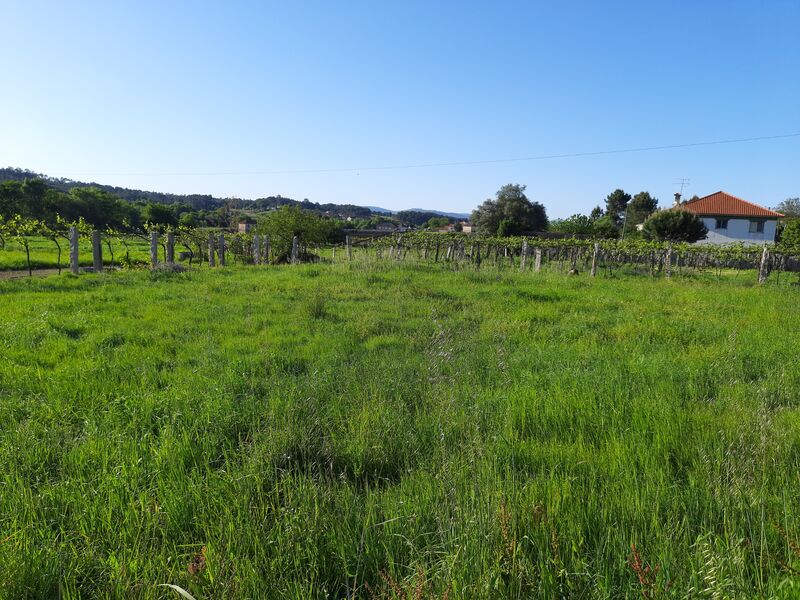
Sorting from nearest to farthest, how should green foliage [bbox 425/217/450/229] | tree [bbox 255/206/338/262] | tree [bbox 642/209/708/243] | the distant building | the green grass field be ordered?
the green grass field → tree [bbox 255/206/338/262] → tree [bbox 642/209/708/243] → the distant building → green foliage [bbox 425/217/450/229]

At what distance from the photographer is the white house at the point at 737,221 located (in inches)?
1804

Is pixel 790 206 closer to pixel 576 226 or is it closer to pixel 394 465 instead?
pixel 576 226

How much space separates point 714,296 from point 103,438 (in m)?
13.4

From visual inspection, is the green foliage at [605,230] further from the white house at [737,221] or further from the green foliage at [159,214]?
the green foliage at [159,214]

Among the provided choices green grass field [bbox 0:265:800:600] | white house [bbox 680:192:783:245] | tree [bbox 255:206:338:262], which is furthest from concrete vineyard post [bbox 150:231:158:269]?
white house [bbox 680:192:783:245]

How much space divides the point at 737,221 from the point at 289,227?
45.6 meters

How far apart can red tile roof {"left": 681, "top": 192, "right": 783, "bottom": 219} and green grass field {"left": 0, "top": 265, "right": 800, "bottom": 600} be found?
1938 inches

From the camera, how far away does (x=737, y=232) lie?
46.5m

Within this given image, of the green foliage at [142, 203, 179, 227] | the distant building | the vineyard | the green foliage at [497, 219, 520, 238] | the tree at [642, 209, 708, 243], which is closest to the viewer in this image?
the vineyard

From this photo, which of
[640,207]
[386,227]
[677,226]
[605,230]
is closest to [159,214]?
[386,227]

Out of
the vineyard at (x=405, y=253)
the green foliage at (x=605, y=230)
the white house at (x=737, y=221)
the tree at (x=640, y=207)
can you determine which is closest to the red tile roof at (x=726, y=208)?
the white house at (x=737, y=221)

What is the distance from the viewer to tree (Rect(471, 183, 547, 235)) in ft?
193

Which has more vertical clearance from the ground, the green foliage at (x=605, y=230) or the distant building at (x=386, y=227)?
the distant building at (x=386, y=227)

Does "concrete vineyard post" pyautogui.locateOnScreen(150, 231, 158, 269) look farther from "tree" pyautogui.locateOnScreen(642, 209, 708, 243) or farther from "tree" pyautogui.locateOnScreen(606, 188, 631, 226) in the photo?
"tree" pyautogui.locateOnScreen(606, 188, 631, 226)
